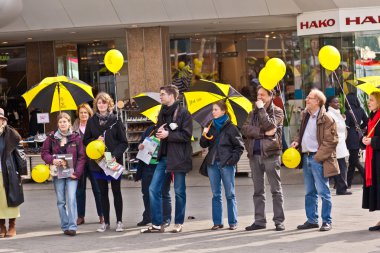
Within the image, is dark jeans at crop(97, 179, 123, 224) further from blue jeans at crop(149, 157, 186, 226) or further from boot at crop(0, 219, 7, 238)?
boot at crop(0, 219, 7, 238)

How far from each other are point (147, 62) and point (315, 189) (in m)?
9.63

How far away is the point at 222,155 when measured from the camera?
12062mm

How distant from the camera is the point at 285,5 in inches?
771

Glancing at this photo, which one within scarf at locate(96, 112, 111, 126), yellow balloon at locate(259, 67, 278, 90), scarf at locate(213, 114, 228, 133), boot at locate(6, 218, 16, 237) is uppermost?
yellow balloon at locate(259, 67, 278, 90)

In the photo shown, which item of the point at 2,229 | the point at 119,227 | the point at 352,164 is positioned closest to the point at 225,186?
the point at 119,227

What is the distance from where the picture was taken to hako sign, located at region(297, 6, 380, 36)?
18.3 meters

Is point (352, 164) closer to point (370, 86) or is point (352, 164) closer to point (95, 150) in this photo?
point (370, 86)

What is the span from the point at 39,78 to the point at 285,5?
8.65 metres

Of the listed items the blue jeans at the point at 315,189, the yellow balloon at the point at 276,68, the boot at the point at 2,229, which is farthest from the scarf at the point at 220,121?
the boot at the point at 2,229

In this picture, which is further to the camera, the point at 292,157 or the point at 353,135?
the point at 353,135

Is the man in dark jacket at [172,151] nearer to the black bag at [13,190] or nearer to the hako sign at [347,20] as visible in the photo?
the black bag at [13,190]

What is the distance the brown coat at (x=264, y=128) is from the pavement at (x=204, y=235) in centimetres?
103

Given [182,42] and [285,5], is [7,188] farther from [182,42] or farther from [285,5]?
[182,42]

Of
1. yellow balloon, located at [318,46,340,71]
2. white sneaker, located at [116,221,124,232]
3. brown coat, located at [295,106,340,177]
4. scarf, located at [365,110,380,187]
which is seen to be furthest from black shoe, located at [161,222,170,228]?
yellow balloon, located at [318,46,340,71]
